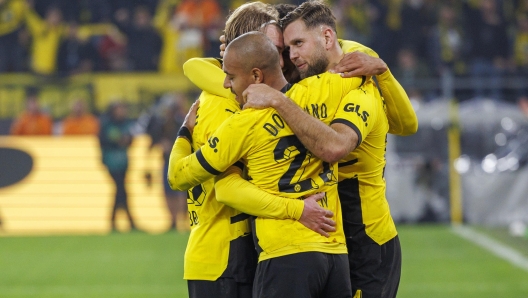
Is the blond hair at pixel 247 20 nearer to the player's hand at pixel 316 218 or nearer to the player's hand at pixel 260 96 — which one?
the player's hand at pixel 260 96

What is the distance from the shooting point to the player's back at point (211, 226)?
392 centimetres

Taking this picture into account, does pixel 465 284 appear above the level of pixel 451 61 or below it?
below

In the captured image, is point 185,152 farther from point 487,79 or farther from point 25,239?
point 487,79

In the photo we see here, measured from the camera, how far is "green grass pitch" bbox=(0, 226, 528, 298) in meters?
8.89

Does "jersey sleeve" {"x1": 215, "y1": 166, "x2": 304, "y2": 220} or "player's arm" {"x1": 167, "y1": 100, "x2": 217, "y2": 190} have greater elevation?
"player's arm" {"x1": 167, "y1": 100, "x2": 217, "y2": 190}

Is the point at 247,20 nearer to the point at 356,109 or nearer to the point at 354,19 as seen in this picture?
the point at 356,109

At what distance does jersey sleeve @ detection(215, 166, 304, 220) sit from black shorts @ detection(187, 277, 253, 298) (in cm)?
41

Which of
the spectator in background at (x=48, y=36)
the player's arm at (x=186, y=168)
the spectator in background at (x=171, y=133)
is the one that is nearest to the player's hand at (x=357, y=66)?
the player's arm at (x=186, y=168)

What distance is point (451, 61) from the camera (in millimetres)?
17156

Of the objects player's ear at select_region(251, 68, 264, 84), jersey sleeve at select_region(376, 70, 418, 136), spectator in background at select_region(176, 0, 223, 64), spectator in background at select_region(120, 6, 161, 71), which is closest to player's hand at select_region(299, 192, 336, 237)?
player's ear at select_region(251, 68, 264, 84)

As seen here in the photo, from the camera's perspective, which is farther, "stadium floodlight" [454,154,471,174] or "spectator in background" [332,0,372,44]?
"spectator in background" [332,0,372,44]

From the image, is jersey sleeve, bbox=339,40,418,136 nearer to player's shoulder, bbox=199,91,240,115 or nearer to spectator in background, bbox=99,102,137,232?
player's shoulder, bbox=199,91,240,115

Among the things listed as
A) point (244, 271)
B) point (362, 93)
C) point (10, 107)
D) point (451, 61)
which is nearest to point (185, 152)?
point (244, 271)

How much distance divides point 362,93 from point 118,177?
10982mm
